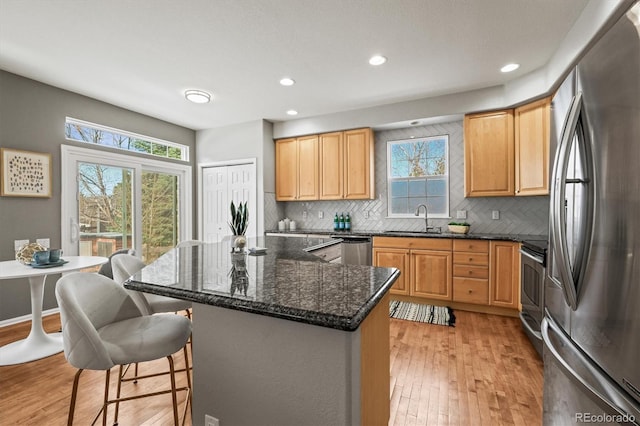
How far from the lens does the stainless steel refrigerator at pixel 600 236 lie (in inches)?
30.9

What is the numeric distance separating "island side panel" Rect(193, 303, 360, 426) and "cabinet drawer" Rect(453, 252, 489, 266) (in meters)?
3.05

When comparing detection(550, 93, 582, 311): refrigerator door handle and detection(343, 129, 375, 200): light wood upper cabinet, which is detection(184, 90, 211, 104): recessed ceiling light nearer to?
detection(343, 129, 375, 200): light wood upper cabinet

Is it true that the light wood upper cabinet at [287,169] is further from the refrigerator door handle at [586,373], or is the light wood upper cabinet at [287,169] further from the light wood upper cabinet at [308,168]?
the refrigerator door handle at [586,373]

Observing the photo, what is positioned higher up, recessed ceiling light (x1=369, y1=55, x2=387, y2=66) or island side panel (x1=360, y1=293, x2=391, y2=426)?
recessed ceiling light (x1=369, y1=55, x2=387, y2=66)

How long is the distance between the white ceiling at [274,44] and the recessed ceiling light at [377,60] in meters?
0.08

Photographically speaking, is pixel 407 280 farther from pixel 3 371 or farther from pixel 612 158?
pixel 3 371

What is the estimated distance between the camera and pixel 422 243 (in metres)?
3.70

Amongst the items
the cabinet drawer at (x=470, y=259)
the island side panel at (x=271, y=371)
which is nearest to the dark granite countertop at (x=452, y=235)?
the cabinet drawer at (x=470, y=259)

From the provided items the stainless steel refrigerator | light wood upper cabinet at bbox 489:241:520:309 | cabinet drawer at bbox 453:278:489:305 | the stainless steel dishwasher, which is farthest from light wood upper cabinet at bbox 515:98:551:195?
the stainless steel refrigerator

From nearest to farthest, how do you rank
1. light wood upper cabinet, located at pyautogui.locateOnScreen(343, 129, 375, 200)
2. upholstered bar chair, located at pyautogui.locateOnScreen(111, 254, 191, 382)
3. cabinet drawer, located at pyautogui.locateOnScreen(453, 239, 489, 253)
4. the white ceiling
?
upholstered bar chair, located at pyautogui.locateOnScreen(111, 254, 191, 382) < the white ceiling < cabinet drawer, located at pyautogui.locateOnScreen(453, 239, 489, 253) < light wood upper cabinet, located at pyautogui.locateOnScreen(343, 129, 375, 200)

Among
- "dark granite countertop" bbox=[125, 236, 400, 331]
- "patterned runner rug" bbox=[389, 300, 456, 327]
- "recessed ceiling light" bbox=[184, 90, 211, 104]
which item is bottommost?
"patterned runner rug" bbox=[389, 300, 456, 327]

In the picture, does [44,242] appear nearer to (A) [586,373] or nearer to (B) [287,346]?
(B) [287,346]

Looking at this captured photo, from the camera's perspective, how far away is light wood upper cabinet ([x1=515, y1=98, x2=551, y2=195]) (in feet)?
10.3

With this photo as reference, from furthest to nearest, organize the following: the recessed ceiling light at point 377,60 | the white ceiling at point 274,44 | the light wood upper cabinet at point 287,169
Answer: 1. the light wood upper cabinet at point 287,169
2. the recessed ceiling light at point 377,60
3. the white ceiling at point 274,44
